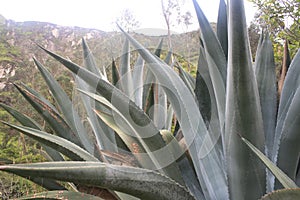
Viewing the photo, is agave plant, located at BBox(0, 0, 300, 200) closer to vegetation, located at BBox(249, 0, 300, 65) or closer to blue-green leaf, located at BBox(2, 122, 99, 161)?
blue-green leaf, located at BBox(2, 122, 99, 161)

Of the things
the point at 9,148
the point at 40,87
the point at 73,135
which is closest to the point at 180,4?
the point at 40,87

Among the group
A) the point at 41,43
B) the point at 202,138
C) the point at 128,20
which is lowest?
the point at 202,138

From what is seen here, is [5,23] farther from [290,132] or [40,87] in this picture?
[290,132]

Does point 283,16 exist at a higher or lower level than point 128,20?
lower

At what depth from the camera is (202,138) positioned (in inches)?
35.0

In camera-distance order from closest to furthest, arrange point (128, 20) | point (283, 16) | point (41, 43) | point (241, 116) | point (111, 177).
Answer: point (111, 177)
point (241, 116)
point (283, 16)
point (128, 20)
point (41, 43)

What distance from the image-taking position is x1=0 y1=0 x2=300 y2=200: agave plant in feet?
2.00

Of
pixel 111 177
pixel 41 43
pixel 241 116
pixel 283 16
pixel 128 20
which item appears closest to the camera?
pixel 111 177

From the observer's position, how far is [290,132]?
773 mm

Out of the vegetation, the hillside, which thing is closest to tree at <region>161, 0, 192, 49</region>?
Result: the hillside

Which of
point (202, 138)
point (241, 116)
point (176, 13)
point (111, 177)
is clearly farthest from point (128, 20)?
point (111, 177)

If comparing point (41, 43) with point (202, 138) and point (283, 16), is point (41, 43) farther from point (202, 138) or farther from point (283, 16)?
point (202, 138)

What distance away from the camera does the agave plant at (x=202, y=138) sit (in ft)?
2.00

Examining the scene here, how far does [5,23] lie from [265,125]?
1688cm
